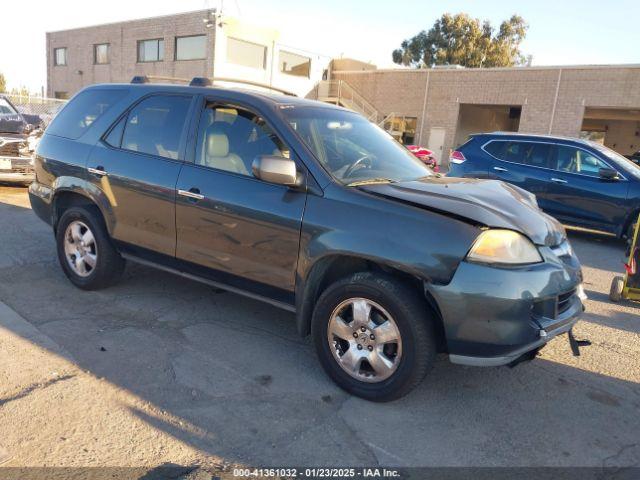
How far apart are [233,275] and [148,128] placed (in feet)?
5.05

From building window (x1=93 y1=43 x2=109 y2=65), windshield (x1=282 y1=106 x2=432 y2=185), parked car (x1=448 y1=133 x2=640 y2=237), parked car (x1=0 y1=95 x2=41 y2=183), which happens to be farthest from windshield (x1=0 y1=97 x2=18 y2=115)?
building window (x1=93 y1=43 x2=109 y2=65)

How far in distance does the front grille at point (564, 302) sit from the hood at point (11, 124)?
10514 mm

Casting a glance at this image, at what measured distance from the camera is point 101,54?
119 ft

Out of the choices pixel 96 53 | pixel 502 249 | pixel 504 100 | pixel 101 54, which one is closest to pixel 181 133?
pixel 502 249

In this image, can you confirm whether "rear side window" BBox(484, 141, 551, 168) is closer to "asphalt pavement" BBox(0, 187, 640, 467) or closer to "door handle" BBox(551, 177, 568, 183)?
"door handle" BBox(551, 177, 568, 183)

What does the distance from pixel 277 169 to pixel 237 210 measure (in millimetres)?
520

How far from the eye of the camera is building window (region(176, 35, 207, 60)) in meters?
29.9

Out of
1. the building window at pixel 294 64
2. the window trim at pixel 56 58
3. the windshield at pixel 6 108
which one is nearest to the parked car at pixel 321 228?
the windshield at pixel 6 108

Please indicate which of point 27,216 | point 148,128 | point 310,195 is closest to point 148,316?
point 148,128

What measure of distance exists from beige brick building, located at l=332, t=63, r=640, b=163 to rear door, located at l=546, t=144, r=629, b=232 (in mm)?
19054

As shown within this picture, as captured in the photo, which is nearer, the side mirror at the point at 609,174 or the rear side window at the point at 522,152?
the side mirror at the point at 609,174

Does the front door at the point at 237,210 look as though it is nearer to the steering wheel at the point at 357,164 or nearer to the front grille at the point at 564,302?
the steering wheel at the point at 357,164

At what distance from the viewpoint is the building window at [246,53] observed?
3028 centimetres

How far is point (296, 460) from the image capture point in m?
2.62
